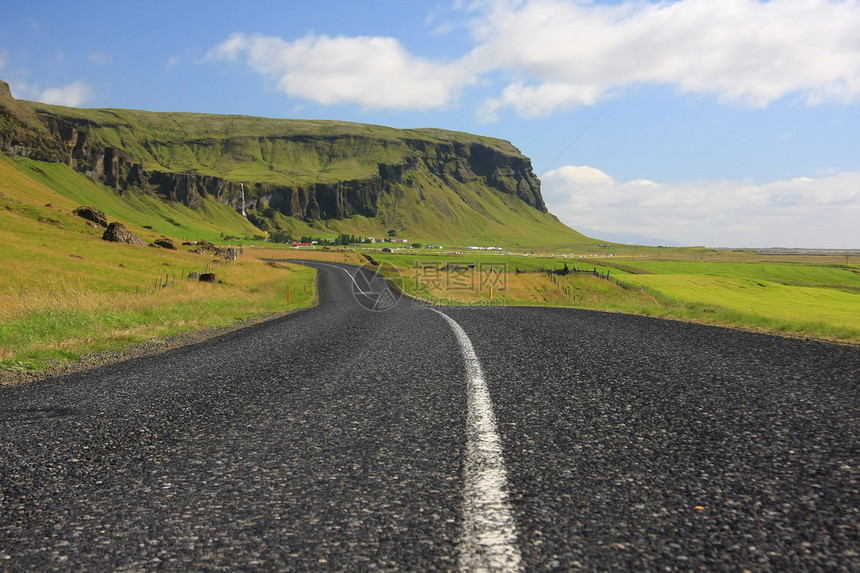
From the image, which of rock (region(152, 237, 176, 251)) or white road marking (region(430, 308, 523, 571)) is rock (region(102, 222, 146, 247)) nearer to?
rock (region(152, 237, 176, 251))

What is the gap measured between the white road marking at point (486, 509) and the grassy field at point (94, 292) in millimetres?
8981

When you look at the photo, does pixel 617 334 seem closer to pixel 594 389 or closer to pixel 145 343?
pixel 594 389

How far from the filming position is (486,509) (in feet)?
10.0

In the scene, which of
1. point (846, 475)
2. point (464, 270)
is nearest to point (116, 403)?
point (846, 475)

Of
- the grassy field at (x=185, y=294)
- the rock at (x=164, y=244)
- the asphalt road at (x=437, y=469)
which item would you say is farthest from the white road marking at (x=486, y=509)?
the rock at (x=164, y=244)

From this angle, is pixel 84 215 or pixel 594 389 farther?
pixel 84 215

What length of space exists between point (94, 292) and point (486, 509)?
35.9 m

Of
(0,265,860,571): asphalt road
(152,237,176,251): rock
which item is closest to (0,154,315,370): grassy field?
(0,265,860,571): asphalt road

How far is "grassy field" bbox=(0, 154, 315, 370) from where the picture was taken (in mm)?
12836

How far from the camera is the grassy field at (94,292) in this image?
12836 millimetres

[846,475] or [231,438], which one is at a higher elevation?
[846,475]

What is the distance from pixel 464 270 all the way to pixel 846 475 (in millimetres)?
51785

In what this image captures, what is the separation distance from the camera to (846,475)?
343 centimetres

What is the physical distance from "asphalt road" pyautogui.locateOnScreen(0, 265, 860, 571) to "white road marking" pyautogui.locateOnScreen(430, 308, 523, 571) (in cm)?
1
